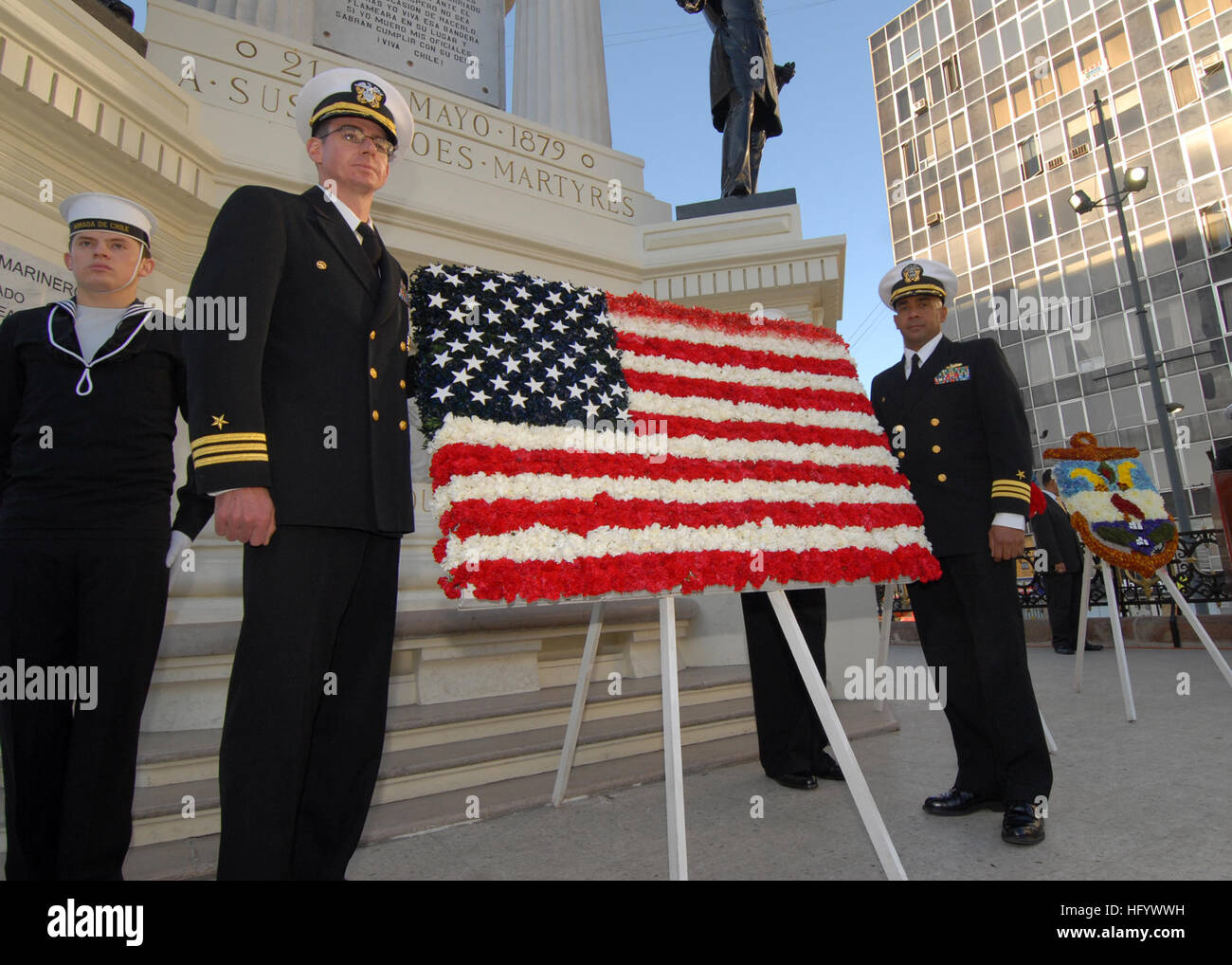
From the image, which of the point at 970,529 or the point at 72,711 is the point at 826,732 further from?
the point at 72,711

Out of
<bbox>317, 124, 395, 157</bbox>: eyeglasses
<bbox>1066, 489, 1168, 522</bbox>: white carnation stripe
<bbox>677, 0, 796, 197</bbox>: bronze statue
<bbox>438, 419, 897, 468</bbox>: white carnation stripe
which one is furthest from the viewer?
<bbox>677, 0, 796, 197</bbox>: bronze statue

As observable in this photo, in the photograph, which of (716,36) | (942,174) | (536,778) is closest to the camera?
(536,778)

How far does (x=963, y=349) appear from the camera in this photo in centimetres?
324

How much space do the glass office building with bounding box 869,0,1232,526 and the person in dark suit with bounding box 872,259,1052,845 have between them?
25086mm

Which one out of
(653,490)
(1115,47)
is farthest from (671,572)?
(1115,47)

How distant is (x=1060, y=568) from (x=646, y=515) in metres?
7.26

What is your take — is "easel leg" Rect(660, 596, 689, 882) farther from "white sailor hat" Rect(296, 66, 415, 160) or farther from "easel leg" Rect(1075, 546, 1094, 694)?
"easel leg" Rect(1075, 546, 1094, 694)

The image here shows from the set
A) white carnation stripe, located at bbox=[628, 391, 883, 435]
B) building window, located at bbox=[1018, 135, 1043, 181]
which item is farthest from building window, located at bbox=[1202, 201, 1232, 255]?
white carnation stripe, located at bbox=[628, 391, 883, 435]

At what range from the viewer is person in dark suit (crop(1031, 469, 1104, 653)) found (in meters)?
7.85

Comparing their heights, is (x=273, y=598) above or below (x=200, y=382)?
below

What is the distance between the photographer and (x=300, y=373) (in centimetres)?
194
